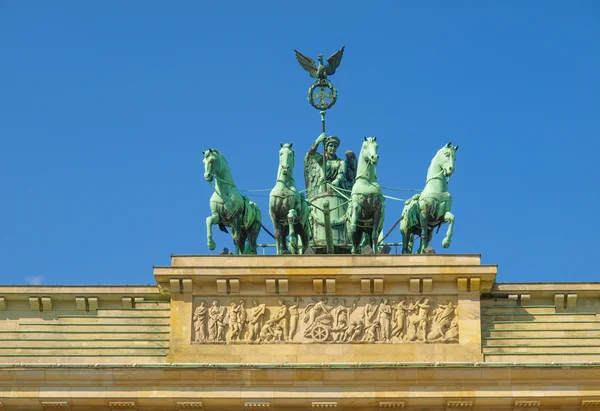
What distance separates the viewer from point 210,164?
43.6m

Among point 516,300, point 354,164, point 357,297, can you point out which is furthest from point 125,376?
point 354,164

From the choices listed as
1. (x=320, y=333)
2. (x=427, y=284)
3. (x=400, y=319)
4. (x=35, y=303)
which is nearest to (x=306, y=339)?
(x=320, y=333)


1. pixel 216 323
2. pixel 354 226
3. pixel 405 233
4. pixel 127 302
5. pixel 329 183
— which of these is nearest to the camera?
pixel 216 323

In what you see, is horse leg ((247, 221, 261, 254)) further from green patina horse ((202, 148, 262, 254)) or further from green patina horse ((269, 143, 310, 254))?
green patina horse ((269, 143, 310, 254))

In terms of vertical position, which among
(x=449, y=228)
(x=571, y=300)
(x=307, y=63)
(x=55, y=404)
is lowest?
(x=55, y=404)

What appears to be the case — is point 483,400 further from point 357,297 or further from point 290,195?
point 290,195

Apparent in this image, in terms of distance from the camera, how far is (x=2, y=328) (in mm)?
42688

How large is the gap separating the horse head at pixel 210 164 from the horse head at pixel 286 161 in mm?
1302

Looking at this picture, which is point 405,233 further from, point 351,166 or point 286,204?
point 351,166

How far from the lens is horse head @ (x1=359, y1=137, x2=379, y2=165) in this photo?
4372cm

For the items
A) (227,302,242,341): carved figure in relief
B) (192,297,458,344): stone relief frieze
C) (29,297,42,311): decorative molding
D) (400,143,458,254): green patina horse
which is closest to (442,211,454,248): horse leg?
(400,143,458,254): green patina horse

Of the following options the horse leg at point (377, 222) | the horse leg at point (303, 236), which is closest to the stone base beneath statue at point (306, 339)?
the horse leg at point (377, 222)

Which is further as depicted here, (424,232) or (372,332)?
(424,232)

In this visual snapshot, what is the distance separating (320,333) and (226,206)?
371 centimetres
